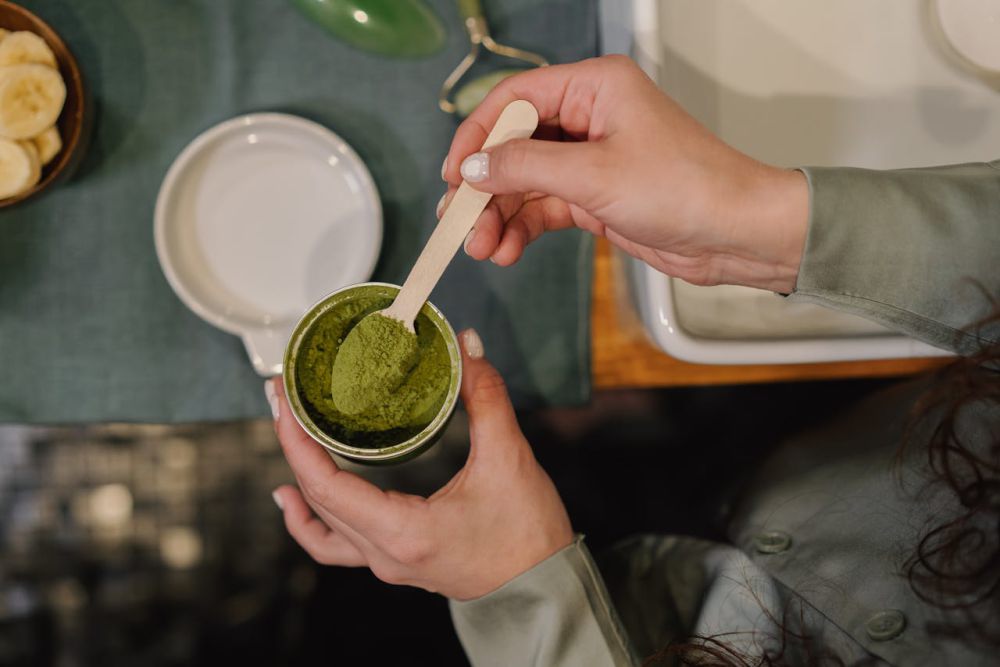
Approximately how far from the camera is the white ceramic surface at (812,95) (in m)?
0.71

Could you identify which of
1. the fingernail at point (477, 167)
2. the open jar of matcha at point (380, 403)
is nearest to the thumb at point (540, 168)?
the fingernail at point (477, 167)

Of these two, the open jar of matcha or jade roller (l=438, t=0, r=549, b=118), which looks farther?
jade roller (l=438, t=0, r=549, b=118)


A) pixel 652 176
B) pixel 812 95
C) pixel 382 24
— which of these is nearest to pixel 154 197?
pixel 382 24

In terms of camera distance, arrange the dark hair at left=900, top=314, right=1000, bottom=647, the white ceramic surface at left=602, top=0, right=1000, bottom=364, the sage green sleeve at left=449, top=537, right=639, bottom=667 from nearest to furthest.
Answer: the dark hair at left=900, top=314, right=1000, bottom=647
the sage green sleeve at left=449, top=537, right=639, bottom=667
the white ceramic surface at left=602, top=0, right=1000, bottom=364

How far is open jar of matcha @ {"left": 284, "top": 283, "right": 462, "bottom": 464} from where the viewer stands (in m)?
0.56

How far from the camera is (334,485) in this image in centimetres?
61

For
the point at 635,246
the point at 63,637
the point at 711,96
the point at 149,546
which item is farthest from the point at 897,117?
the point at 63,637

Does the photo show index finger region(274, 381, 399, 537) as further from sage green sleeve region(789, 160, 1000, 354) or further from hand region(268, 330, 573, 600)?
sage green sleeve region(789, 160, 1000, 354)

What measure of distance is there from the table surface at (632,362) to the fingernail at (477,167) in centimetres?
29

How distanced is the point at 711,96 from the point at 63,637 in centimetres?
104

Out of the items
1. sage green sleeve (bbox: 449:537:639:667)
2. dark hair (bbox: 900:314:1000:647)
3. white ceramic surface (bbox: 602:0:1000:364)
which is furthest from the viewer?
white ceramic surface (bbox: 602:0:1000:364)

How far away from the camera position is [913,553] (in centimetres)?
62

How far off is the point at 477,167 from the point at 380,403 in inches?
8.2

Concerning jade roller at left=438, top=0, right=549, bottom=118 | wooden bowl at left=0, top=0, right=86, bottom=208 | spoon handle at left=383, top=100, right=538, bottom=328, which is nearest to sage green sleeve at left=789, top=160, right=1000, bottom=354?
spoon handle at left=383, top=100, right=538, bottom=328
